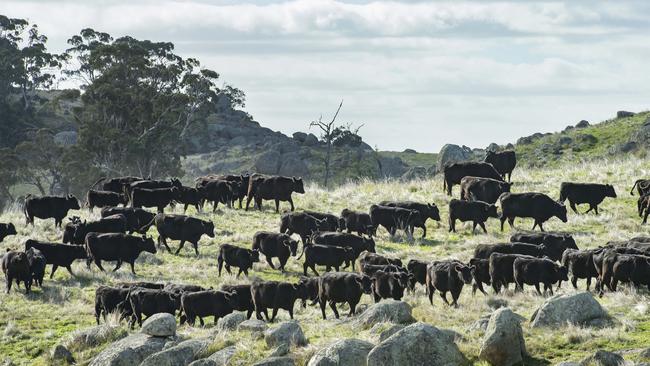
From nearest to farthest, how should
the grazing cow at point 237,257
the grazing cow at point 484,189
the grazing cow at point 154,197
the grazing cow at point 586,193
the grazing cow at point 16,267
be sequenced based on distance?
the grazing cow at point 16,267 < the grazing cow at point 237,257 < the grazing cow at point 586,193 < the grazing cow at point 154,197 < the grazing cow at point 484,189

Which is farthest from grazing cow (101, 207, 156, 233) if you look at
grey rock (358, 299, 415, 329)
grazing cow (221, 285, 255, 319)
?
grey rock (358, 299, 415, 329)

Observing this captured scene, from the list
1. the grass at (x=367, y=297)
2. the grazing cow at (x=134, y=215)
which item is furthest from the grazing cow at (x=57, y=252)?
the grazing cow at (x=134, y=215)

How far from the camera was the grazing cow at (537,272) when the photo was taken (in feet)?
88.8

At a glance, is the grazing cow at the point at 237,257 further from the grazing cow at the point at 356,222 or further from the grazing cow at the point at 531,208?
the grazing cow at the point at 531,208

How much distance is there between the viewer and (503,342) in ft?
62.7

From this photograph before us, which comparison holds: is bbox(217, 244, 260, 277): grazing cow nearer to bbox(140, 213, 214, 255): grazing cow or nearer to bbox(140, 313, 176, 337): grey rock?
bbox(140, 213, 214, 255): grazing cow

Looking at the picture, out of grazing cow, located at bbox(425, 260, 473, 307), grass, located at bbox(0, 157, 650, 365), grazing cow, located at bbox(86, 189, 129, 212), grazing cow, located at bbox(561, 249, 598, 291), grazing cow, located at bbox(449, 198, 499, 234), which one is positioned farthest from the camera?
grazing cow, located at bbox(86, 189, 129, 212)

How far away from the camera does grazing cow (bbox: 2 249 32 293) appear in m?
29.1

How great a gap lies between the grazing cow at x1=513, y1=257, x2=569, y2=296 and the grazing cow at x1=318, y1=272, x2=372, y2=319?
4370mm

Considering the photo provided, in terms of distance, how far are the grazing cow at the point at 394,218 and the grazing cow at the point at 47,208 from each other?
12.7 m

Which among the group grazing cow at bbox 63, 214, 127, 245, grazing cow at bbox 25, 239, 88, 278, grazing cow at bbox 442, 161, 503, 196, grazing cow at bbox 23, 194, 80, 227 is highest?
grazing cow at bbox 442, 161, 503, 196

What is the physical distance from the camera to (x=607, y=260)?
84.8 ft

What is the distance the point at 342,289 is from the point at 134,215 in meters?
15.2

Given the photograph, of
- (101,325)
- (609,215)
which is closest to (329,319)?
(101,325)
